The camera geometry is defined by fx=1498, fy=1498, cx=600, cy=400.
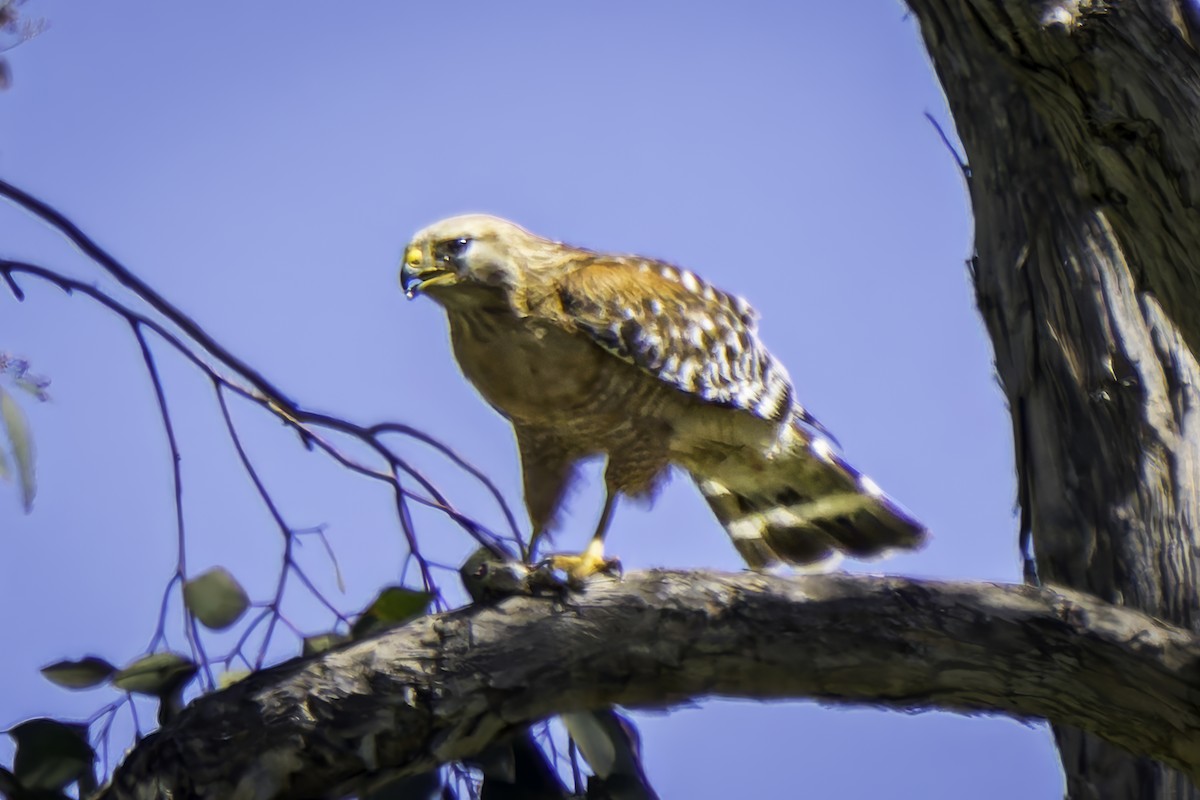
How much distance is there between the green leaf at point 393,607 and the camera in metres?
2.32

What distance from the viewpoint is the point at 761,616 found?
1.89 meters

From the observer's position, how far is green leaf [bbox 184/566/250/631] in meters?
2.35

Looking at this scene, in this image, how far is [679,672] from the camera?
6.29ft

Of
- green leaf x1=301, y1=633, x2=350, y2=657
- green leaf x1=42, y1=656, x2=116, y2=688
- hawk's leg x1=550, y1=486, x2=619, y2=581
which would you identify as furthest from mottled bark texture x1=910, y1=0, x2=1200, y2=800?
green leaf x1=42, y1=656, x2=116, y2=688

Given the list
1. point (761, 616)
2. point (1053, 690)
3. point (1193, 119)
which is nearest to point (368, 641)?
point (761, 616)

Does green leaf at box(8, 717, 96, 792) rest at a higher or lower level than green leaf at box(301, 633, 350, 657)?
lower

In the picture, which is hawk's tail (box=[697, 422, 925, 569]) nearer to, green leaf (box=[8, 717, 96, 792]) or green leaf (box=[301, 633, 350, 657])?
green leaf (box=[301, 633, 350, 657])

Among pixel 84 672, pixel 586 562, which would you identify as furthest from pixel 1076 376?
pixel 84 672

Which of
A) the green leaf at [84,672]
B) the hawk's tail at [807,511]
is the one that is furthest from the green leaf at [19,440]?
the hawk's tail at [807,511]

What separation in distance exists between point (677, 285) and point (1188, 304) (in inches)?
47.2

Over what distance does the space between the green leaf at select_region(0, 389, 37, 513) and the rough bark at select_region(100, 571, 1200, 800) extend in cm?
53

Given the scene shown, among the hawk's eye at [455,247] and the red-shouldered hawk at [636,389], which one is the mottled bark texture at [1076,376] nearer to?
the red-shouldered hawk at [636,389]

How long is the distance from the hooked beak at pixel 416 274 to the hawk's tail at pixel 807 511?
789mm

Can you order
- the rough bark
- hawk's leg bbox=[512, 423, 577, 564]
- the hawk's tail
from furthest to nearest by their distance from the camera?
1. the hawk's tail
2. hawk's leg bbox=[512, 423, 577, 564]
3. the rough bark
